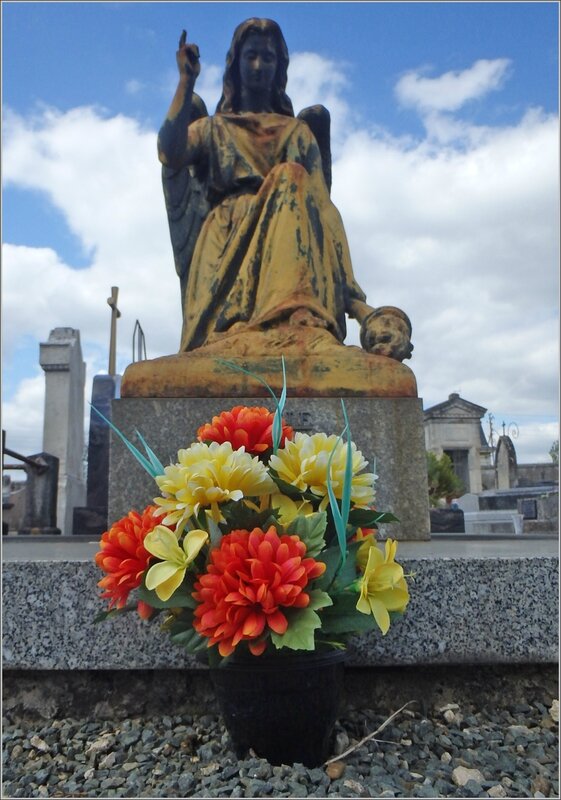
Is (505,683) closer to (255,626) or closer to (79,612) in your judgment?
(255,626)

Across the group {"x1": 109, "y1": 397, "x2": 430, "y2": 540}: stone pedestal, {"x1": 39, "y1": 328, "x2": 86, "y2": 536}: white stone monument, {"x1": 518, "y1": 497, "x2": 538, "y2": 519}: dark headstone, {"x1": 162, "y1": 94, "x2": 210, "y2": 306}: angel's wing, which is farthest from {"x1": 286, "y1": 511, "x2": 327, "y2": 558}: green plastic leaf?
{"x1": 39, "y1": 328, "x2": 86, "y2": 536}: white stone monument

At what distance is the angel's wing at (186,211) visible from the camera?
3.91m

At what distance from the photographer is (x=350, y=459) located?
1353mm

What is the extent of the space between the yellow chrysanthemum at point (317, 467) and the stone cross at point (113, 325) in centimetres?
987

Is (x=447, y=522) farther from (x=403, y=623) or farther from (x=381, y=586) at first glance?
(x=381, y=586)

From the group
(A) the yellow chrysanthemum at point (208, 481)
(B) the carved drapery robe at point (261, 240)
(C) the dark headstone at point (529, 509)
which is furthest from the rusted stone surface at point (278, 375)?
(C) the dark headstone at point (529, 509)

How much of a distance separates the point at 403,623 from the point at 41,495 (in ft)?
24.4

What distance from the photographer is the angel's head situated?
3973 mm

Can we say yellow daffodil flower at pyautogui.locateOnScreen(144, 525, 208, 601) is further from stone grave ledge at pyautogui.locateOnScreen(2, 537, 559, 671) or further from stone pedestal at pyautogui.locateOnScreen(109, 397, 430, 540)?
stone pedestal at pyautogui.locateOnScreen(109, 397, 430, 540)

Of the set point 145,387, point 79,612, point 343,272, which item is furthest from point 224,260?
point 79,612

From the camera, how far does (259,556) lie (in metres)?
1.23

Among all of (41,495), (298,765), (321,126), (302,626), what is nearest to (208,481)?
(302,626)

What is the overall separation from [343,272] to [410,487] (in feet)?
4.73

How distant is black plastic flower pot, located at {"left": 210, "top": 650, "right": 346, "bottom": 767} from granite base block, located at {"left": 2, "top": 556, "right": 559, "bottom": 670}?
14.0 inches
